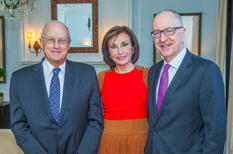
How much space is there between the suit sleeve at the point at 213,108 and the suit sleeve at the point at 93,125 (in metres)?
0.74

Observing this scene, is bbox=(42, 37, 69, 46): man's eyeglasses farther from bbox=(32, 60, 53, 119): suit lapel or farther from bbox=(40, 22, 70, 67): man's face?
bbox=(32, 60, 53, 119): suit lapel

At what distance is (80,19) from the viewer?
14.7 ft

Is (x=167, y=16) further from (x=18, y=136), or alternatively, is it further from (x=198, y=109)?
(x=18, y=136)

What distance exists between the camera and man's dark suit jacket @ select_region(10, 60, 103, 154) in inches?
57.6

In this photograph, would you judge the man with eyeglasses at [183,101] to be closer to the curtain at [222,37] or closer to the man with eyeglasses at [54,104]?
the man with eyeglasses at [54,104]

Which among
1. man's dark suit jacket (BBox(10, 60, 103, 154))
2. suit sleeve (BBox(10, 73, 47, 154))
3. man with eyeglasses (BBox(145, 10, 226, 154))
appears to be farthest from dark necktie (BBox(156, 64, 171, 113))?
suit sleeve (BBox(10, 73, 47, 154))

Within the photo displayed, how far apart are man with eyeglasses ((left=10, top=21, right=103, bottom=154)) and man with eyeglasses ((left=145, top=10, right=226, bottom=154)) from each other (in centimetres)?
49

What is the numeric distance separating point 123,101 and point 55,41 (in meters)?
0.75

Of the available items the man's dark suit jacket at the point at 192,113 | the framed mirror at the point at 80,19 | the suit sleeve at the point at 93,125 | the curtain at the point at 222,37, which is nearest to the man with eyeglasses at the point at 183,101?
the man's dark suit jacket at the point at 192,113

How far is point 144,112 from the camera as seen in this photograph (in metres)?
1.82

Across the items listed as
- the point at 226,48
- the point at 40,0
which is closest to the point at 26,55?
the point at 40,0

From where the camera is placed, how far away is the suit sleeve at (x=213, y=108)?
1201 millimetres

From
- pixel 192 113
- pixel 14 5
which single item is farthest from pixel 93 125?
pixel 14 5

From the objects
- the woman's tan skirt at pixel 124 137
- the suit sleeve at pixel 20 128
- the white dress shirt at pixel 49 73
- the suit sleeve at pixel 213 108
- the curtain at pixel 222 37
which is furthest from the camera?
the curtain at pixel 222 37
